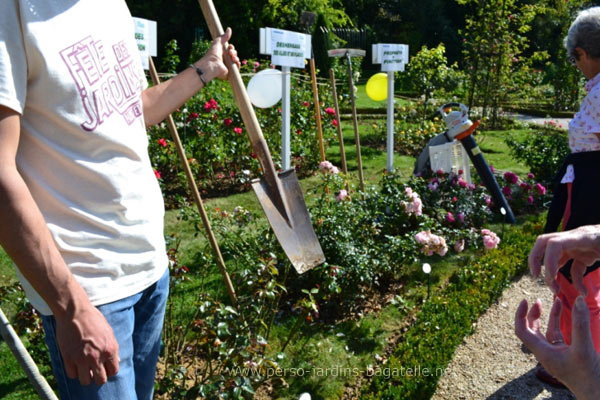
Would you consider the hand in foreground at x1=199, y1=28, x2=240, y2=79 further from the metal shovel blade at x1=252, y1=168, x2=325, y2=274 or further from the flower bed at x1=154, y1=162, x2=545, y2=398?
the flower bed at x1=154, y1=162, x2=545, y2=398

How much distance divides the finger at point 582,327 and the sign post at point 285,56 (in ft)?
10.8

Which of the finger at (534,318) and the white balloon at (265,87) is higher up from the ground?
the white balloon at (265,87)

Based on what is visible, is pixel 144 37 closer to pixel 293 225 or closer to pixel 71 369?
pixel 293 225

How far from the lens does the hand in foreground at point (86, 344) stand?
3.71 ft

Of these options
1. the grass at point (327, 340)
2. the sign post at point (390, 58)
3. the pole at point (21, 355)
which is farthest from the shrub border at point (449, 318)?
the pole at point (21, 355)

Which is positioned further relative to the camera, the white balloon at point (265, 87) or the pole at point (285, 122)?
the white balloon at point (265, 87)

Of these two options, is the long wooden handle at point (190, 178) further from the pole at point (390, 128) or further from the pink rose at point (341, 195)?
the pole at point (390, 128)

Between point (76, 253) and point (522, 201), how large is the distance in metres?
5.65

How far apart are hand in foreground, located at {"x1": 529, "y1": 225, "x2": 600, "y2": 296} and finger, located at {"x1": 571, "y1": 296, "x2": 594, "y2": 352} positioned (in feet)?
0.81

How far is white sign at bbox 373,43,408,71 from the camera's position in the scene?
19.1 ft

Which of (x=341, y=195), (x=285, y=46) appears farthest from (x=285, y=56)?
(x=341, y=195)

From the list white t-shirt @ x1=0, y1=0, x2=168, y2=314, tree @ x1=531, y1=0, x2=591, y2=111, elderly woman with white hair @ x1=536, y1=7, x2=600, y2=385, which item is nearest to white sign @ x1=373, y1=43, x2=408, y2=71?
elderly woman with white hair @ x1=536, y1=7, x2=600, y2=385

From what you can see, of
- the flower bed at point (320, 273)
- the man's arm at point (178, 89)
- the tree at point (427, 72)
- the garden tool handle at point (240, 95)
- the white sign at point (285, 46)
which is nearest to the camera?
the man's arm at point (178, 89)

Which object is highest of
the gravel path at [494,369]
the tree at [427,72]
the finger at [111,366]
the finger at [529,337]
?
the finger at [529,337]
